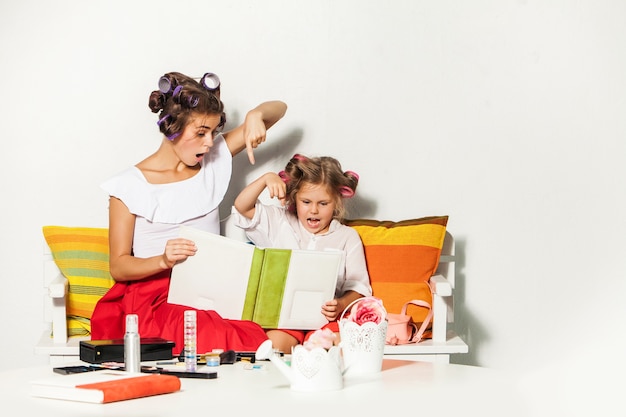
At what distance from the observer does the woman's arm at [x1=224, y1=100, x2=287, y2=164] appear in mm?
2969

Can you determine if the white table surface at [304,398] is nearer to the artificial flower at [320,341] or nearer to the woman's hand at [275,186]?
the artificial flower at [320,341]

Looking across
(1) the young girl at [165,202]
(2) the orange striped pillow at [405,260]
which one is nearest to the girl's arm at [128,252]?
(1) the young girl at [165,202]

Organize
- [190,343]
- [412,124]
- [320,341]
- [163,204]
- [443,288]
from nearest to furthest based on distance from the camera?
[320,341]
[190,343]
[443,288]
[163,204]
[412,124]

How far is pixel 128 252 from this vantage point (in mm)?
2883

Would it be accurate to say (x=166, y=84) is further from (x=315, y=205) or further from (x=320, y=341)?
(x=320, y=341)

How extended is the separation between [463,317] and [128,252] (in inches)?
46.6

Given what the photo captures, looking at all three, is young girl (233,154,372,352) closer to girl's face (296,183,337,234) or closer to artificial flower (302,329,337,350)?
girl's face (296,183,337,234)

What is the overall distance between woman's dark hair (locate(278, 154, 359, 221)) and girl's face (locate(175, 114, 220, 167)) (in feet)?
0.84

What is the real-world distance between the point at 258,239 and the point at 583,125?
1.18 m

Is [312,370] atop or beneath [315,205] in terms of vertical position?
beneath

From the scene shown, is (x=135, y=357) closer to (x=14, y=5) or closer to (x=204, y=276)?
(x=204, y=276)

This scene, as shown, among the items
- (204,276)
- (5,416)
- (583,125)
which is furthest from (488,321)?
(5,416)

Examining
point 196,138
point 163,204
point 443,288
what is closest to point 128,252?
point 163,204

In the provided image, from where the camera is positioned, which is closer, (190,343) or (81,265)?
(190,343)
